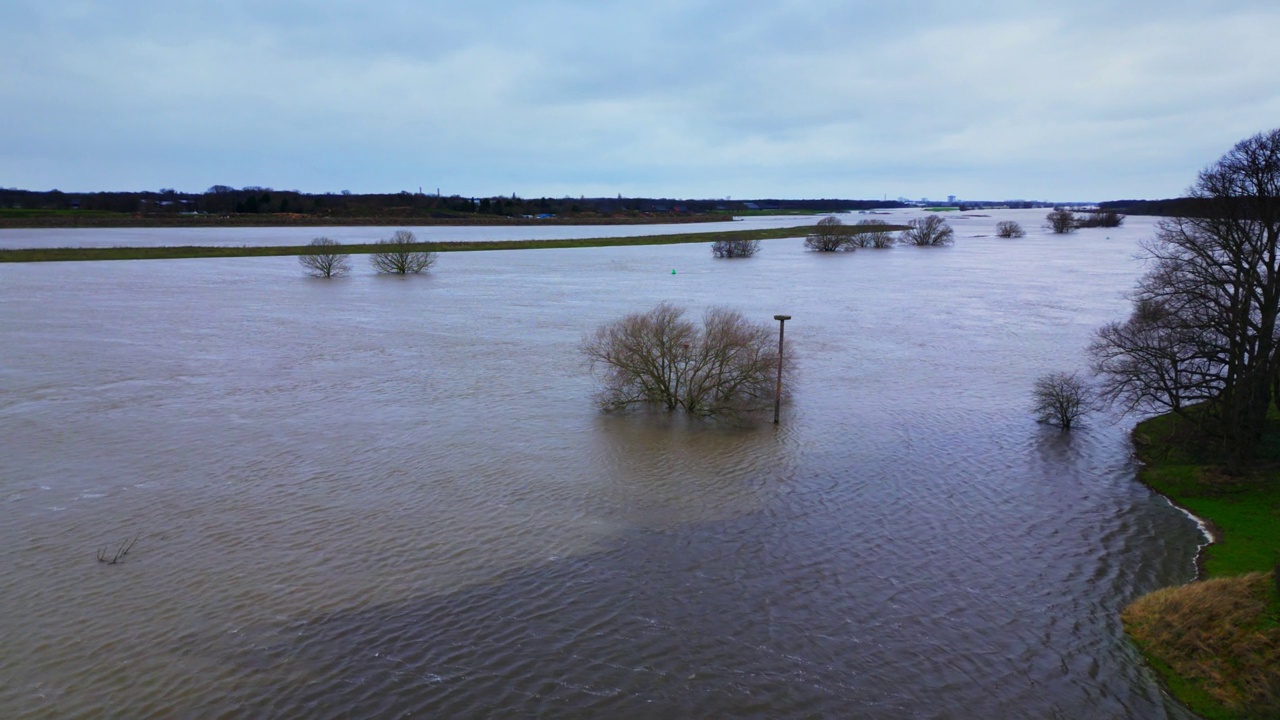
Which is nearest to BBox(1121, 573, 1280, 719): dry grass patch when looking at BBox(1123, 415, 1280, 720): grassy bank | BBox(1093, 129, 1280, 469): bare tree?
BBox(1123, 415, 1280, 720): grassy bank

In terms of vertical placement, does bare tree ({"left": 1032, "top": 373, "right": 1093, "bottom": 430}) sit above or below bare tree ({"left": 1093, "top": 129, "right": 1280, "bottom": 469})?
below

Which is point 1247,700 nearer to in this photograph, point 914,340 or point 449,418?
point 449,418

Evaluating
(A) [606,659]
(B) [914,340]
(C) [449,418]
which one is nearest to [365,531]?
(A) [606,659]

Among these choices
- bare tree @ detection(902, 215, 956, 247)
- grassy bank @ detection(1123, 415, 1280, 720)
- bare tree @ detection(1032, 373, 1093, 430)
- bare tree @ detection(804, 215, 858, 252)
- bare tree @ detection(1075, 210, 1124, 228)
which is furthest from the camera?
bare tree @ detection(1075, 210, 1124, 228)

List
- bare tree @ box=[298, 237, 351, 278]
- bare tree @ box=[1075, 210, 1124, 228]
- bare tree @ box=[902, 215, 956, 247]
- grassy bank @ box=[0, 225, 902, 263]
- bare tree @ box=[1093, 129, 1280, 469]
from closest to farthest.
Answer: bare tree @ box=[1093, 129, 1280, 469] → bare tree @ box=[298, 237, 351, 278] → grassy bank @ box=[0, 225, 902, 263] → bare tree @ box=[902, 215, 956, 247] → bare tree @ box=[1075, 210, 1124, 228]

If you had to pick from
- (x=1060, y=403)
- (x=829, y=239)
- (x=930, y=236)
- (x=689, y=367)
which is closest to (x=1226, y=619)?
(x=1060, y=403)

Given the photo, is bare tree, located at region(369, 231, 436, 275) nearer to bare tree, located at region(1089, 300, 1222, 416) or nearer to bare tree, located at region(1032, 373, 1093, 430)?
bare tree, located at region(1032, 373, 1093, 430)

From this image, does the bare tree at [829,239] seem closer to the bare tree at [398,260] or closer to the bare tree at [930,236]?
the bare tree at [930,236]
